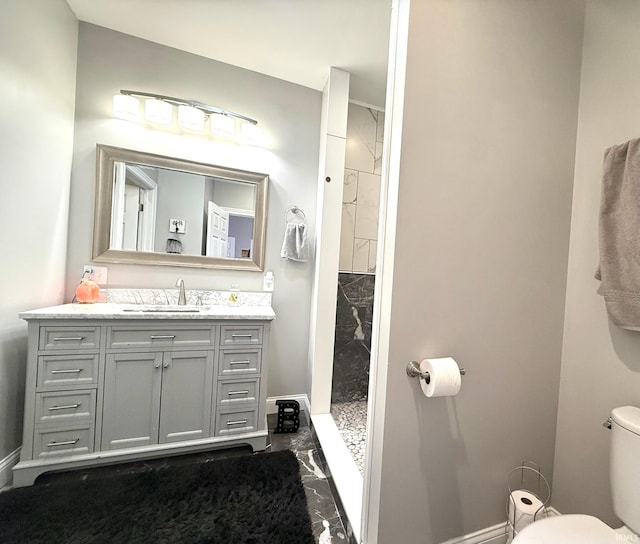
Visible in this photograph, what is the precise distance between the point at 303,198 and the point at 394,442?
1.83m

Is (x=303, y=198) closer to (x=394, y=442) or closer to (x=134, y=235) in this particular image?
(x=134, y=235)

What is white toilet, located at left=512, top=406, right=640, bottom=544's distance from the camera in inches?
30.3

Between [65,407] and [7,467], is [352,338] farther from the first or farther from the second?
[7,467]

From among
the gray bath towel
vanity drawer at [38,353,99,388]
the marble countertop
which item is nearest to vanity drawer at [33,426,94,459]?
vanity drawer at [38,353,99,388]

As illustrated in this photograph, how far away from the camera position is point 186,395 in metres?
1.55

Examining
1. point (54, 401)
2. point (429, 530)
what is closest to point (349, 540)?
point (429, 530)

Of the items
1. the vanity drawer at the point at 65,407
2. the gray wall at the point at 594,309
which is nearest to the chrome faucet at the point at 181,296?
the vanity drawer at the point at 65,407

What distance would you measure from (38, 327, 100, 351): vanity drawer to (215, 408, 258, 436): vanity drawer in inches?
32.3

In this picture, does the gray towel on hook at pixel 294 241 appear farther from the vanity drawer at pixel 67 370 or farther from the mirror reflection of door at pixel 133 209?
the vanity drawer at pixel 67 370

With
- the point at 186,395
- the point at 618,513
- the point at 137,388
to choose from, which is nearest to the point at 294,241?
the point at 186,395

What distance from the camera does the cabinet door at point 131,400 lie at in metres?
1.42

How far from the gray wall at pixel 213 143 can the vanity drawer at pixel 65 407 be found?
Result: 694 millimetres

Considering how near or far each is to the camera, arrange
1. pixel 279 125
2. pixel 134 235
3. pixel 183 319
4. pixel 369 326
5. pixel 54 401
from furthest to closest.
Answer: pixel 369 326
pixel 279 125
pixel 134 235
pixel 183 319
pixel 54 401

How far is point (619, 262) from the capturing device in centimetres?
96
